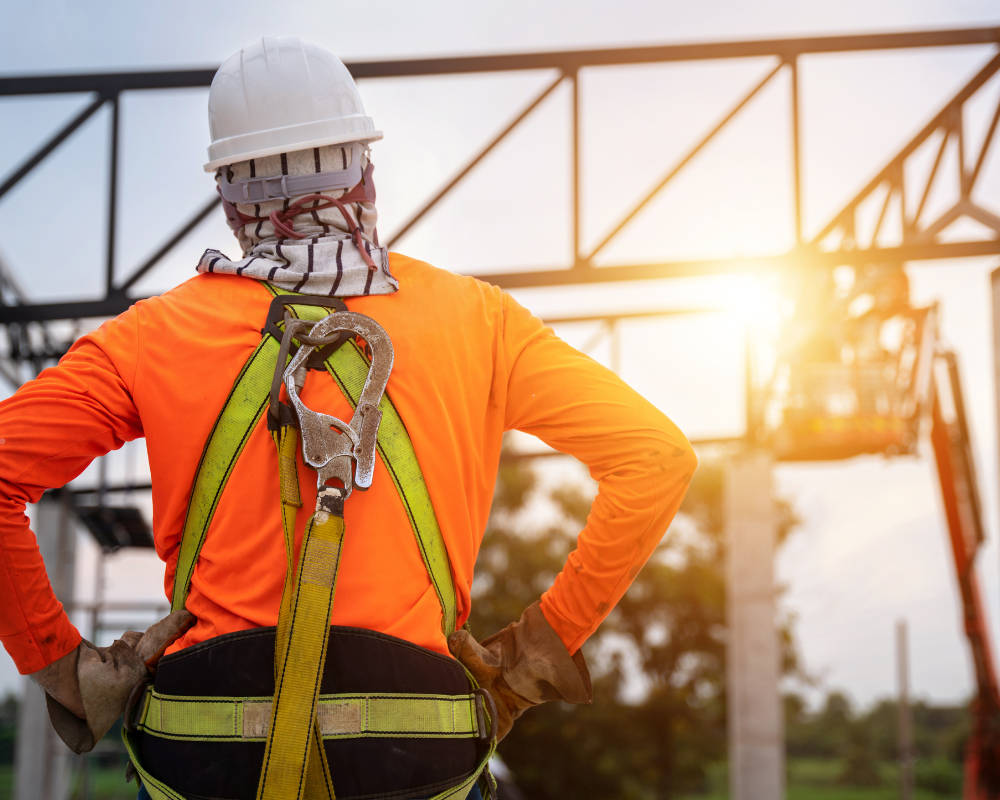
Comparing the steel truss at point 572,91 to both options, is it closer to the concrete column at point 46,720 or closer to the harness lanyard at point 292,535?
the harness lanyard at point 292,535

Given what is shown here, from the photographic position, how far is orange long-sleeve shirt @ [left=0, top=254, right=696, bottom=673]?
5.54ft

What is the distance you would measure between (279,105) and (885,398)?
916 cm

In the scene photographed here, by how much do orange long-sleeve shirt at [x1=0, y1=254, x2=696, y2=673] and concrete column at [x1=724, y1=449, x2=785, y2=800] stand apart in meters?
11.0

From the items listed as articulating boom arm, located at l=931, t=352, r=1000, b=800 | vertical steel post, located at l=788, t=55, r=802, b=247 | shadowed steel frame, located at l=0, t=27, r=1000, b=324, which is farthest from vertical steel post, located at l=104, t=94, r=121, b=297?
articulating boom arm, located at l=931, t=352, r=1000, b=800

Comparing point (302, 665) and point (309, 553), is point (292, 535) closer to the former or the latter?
point (309, 553)

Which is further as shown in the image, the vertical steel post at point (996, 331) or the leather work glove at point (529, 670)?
the vertical steel post at point (996, 331)

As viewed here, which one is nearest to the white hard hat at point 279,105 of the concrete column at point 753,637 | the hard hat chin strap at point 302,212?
the hard hat chin strap at point 302,212

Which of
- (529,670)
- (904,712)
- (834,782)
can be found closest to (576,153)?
(529,670)

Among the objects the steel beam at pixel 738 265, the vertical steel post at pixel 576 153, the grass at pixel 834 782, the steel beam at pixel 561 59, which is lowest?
the grass at pixel 834 782

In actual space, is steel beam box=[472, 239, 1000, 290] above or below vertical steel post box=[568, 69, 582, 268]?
below

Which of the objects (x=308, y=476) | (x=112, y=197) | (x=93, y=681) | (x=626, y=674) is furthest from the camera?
(x=626, y=674)

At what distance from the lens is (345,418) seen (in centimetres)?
171

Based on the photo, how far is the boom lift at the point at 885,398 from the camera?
389 inches

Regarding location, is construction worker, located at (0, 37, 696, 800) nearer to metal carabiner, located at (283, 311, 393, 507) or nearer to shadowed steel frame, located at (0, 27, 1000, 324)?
metal carabiner, located at (283, 311, 393, 507)
